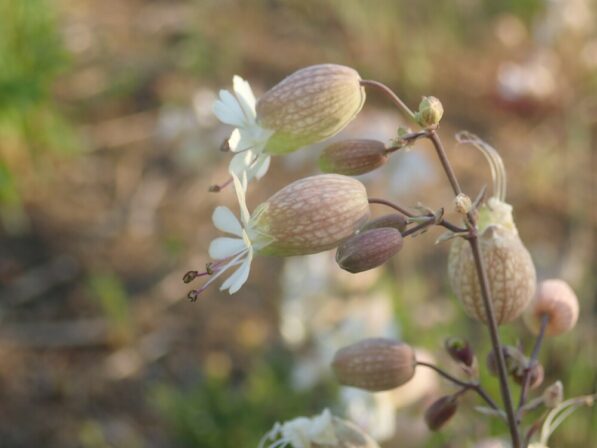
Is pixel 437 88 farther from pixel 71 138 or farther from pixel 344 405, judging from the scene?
pixel 344 405

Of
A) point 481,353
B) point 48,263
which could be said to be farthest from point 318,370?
point 48,263

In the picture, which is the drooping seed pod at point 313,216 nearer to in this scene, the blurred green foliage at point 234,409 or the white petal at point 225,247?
the white petal at point 225,247

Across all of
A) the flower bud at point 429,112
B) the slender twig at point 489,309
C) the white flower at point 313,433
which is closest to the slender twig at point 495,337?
the slender twig at point 489,309

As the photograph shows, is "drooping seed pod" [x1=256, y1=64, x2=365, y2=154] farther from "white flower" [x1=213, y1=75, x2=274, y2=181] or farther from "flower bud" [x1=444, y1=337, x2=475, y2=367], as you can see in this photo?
"flower bud" [x1=444, y1=337, x2=475, y2=367]

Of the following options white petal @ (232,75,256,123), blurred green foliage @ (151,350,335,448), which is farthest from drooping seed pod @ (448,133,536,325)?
blurred green foliage @ (151,350,335,448)

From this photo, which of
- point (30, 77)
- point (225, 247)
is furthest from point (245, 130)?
point (30, 77)

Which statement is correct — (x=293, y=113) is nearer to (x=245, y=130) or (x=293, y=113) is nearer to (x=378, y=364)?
(x=245, y=130)
